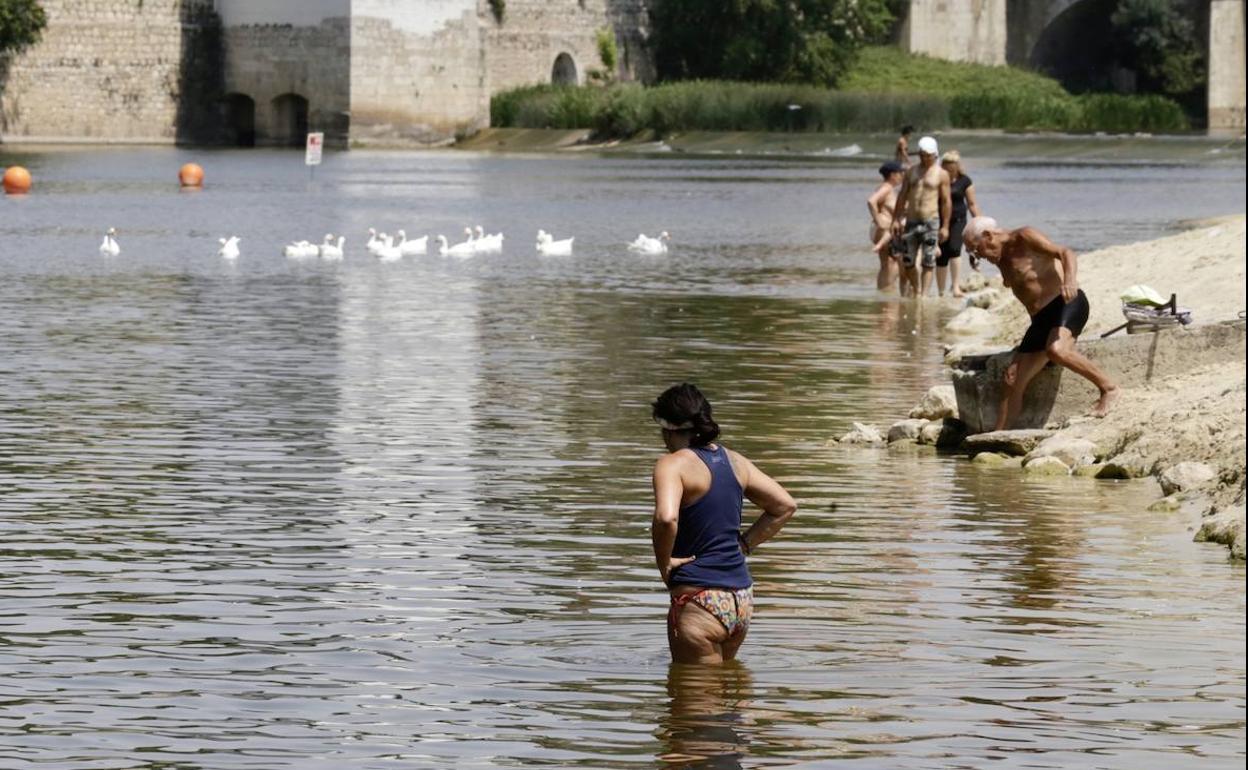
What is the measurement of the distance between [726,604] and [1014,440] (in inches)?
203

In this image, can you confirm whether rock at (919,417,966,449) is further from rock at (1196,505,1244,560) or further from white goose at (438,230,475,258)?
white goose at (438,230,475,258)

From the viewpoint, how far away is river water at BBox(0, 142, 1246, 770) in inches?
277

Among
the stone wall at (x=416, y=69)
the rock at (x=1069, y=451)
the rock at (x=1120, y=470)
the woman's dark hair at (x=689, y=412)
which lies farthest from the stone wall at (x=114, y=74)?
the woman's dark hair at (x=689, y=412)

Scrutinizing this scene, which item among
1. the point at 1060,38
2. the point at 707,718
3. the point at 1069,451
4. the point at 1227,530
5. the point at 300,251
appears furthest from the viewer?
the point at 1060,38

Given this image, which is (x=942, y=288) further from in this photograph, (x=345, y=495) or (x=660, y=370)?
(x=345, y=495)

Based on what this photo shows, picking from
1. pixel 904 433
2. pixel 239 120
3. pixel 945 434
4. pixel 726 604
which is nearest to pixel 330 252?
pixel 904 433

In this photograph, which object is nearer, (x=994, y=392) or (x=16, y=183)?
(x=994, y=392)

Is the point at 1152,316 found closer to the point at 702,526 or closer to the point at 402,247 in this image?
the point at 702,526

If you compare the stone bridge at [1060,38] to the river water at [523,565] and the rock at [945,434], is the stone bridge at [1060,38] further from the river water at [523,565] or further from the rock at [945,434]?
the rock at [945,434]

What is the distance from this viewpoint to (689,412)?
23.8 ft

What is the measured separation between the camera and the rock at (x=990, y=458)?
12.2 metres

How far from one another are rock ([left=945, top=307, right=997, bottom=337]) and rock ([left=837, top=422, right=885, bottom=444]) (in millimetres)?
5755

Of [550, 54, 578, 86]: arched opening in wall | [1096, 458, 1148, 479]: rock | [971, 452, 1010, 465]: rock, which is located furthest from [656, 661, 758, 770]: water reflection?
[550, 54, 578, 86]: arched opening in wall

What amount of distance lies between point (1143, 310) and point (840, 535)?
3.42 metres
